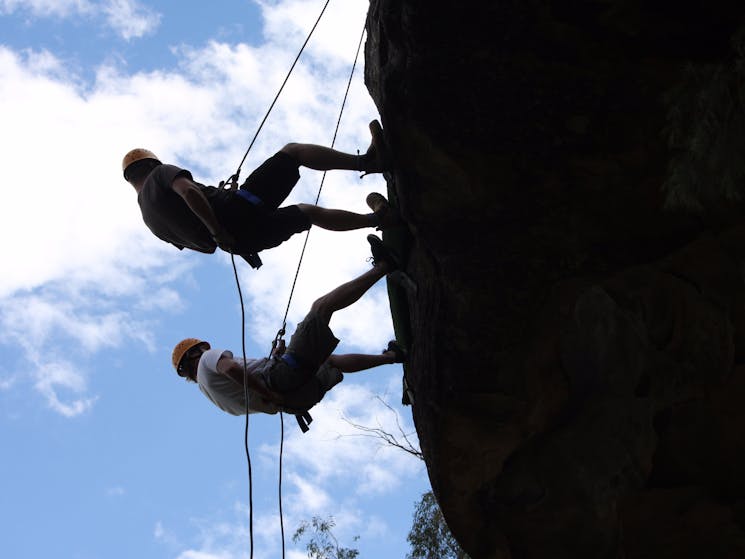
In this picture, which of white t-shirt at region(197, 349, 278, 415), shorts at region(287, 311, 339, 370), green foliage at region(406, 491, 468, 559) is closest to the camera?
→ shorts at region(287, 311, 339, 370)

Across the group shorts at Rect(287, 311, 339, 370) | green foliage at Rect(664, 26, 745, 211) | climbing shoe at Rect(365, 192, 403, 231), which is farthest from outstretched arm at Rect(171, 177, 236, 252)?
green foliage at Rect(664, 26, 745, 211)

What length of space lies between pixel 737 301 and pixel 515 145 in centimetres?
184

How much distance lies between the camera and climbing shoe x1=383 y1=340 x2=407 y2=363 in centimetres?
746

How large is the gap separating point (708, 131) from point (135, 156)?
4425 mm

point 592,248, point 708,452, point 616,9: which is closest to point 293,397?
point 592,248

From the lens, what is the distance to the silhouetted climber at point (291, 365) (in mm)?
6875

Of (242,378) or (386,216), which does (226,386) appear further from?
(386,216)

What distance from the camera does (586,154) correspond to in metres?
5.71

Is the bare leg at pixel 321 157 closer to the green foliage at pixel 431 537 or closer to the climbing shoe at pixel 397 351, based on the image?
the climbing shoe at pixel 397 351

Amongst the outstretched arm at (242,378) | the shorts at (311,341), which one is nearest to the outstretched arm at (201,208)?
the shorts at (311,341)

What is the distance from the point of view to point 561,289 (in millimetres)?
6215

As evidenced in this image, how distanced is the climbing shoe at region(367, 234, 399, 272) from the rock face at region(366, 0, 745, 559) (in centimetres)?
37

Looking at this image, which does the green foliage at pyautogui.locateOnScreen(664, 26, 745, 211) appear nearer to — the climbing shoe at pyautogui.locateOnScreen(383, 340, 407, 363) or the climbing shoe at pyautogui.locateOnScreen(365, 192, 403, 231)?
the climbing shoe at pyautogui.locateOnScreen(365, 192, 403, 231)

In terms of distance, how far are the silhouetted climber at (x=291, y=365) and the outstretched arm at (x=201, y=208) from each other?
0.91 m
